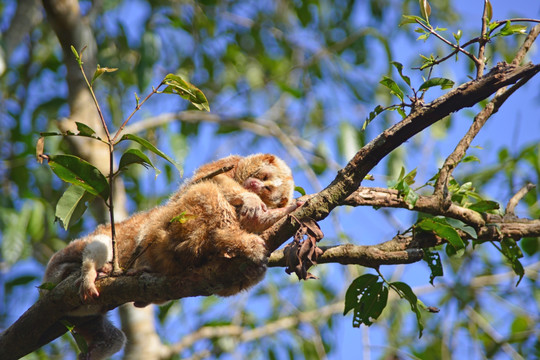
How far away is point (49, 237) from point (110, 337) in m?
5.23

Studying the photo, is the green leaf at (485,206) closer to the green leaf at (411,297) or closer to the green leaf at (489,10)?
the green leaf at (411,297)

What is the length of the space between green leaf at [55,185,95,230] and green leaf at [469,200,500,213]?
2.69 metres

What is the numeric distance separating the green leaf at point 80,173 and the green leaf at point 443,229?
6.71 ft

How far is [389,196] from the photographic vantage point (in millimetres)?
3656

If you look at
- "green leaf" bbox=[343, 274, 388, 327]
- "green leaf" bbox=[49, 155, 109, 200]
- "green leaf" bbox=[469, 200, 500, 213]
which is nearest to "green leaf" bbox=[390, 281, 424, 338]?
"green leaf" bbox=[343, 274, 388, 327]

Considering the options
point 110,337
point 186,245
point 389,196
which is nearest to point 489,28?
point 389,196

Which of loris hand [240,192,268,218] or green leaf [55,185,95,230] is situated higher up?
green leaf [55,185,95,230]

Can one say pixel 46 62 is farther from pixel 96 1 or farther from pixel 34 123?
pixel 96 1

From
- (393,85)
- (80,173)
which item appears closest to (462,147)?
(393,85)

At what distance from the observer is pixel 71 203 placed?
3486 mm

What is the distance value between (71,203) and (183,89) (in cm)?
105

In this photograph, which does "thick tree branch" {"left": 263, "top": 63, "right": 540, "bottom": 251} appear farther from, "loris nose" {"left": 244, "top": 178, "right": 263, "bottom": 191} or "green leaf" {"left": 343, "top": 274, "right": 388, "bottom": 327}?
"loris nose" {"left": 244, "top": 178, "right": 263, "bottom": 191}

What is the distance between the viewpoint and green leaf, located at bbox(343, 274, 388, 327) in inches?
→ 147

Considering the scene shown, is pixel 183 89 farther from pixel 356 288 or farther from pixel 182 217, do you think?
pixel 356 288
